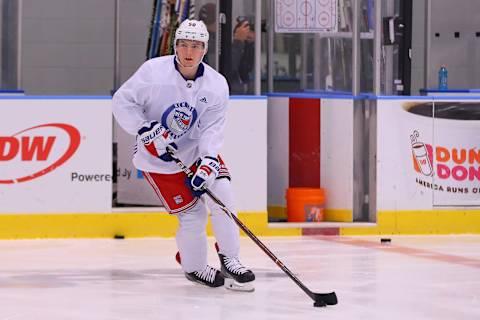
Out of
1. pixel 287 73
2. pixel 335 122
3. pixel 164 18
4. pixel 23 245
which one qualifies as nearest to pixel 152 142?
pixel 23 245

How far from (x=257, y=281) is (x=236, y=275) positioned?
1.36ft

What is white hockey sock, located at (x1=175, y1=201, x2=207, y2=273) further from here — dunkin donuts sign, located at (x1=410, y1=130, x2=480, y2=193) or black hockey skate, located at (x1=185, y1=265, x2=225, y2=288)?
dunkin donuts sign, located at (x1=410, y1=130, x2=480, y2=193)

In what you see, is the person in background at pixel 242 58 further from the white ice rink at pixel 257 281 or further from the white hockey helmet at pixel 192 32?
the white hockey helmet at pixel 192 32

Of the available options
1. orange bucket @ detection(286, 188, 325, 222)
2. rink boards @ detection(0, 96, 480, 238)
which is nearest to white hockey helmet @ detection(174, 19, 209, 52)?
rink boards @ detection(0, 96, 480, 238)

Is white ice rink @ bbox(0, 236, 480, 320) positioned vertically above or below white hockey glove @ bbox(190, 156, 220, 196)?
below

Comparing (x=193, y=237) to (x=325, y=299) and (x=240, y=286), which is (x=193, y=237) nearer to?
(x=240, y=286)

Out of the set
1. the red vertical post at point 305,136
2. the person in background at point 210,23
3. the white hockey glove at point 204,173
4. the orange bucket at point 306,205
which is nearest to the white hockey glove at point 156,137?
the white hockey glove at point 204,173

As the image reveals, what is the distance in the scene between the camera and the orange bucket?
8.56 meters

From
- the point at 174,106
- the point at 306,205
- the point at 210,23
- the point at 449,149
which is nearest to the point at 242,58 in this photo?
the point at 210,23

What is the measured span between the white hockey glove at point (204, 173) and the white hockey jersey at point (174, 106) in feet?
0.17

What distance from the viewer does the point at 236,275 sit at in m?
5.84

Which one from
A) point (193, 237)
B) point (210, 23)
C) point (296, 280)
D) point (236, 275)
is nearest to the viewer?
point (296, 280)

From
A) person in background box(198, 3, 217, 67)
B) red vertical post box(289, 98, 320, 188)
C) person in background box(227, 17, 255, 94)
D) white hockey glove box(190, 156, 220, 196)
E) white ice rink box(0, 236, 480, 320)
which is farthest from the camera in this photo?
person in background box(198, 3, 217, 67)

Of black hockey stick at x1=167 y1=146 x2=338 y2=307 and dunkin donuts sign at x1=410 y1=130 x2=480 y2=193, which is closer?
black hockey stick at x1=167 y1=146 x2=338 y2=307
